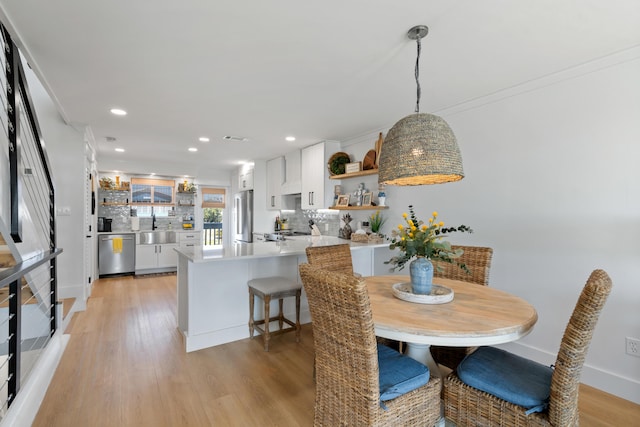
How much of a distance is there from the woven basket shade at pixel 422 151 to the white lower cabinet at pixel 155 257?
537 centimetres

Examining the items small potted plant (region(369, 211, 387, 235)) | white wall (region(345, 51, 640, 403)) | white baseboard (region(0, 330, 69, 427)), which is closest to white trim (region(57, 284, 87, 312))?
white baseboard (region(0, 330, 69, 427))

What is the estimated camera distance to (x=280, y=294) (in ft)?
9.18

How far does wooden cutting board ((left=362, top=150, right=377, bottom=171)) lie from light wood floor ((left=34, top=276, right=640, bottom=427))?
2.15 metres

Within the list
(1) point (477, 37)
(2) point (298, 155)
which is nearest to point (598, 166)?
(1) point (477, 37)

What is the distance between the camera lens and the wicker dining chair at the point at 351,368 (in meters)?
1.24

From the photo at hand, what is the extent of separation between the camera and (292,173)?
5.46m

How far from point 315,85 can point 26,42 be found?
197cm

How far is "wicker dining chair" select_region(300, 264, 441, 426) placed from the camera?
1.24 meters

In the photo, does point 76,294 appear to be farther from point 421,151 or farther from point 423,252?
point 421,151

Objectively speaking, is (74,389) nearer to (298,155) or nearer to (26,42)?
(26,42)

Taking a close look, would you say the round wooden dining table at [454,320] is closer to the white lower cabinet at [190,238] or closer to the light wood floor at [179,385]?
the light wood floor at [179,385]

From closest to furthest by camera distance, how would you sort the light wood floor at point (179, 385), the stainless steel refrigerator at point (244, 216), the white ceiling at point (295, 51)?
the white ceiling at point (295, 51)
the light wood floor at point (179, 385)
the stainless steel refrigerator at point (244, 216)

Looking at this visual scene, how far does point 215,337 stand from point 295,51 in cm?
252

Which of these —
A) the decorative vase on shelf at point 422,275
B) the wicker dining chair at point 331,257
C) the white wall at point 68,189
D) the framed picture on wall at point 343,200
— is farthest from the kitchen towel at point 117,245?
the decorative vase on shelf at point 422,275
